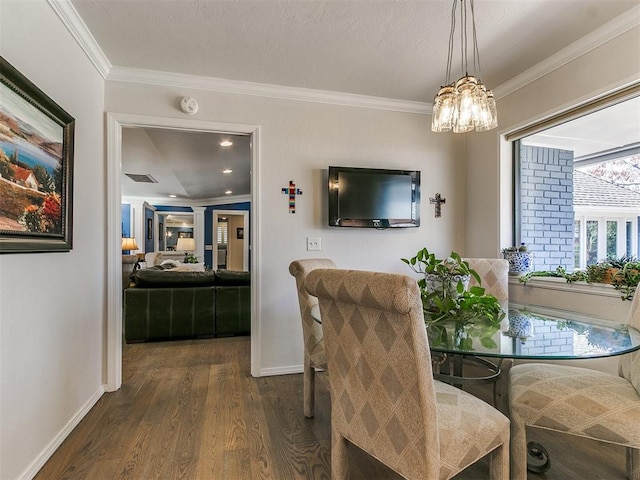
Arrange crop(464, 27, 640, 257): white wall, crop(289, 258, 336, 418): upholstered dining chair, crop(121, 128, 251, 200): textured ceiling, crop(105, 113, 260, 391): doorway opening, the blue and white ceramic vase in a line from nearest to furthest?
crop(289, 258, 336, 418): upholstered dining chair, crop(464, 27, 640, 257): white wall, crop(105, 113, 260, 391): doorway opening, the blue and white ceramic vase, crop(121, 128, 251, 200): textured ceiling

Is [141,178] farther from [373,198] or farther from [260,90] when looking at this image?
[373,198]

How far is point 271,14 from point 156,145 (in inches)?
120

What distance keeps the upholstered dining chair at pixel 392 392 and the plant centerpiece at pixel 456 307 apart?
0.28m

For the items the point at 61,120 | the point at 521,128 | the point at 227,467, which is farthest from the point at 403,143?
the point at 227,467

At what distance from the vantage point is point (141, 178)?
6.57 metres

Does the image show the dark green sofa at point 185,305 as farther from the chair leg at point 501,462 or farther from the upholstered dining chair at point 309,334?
the chair leg at point 501,462

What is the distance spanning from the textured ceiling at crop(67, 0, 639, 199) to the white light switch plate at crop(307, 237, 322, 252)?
1312 millimetres

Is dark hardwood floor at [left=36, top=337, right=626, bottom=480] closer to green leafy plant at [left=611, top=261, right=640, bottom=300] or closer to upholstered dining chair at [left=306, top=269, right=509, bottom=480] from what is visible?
upholstered dining chair at [left=306, top=269, right=509, bottom=480]

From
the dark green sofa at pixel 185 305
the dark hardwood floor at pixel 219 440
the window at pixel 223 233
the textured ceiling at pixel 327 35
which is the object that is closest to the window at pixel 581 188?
the textured ceiling at pixel 327 35

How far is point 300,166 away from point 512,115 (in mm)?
1830

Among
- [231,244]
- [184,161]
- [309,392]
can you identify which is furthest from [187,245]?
[309,392]

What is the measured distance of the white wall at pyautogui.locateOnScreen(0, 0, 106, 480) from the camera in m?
1.46

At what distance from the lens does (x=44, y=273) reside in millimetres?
1729

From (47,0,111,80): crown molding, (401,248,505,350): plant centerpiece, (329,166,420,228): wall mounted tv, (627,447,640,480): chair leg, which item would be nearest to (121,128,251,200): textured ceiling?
(47,0,111,80): crown molding
